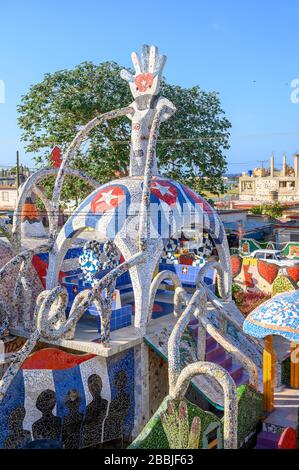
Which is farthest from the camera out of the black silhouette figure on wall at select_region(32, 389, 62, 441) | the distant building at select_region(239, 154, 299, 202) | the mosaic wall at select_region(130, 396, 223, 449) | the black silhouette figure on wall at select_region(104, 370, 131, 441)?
the distant building at select_region(239, 154, 299, 202)

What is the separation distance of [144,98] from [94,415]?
772 cm

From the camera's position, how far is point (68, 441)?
10.8 m

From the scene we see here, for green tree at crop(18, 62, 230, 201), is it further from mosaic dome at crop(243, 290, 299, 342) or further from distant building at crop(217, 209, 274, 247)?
mosaic dome at crop(243, 290, 299, 342)

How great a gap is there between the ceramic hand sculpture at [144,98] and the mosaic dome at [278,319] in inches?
214

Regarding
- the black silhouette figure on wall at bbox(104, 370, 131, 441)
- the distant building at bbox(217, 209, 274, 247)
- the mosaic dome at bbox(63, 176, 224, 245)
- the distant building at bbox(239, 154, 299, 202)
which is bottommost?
the black silhouette figure on wall at bbox(104, 370, 131, 441)

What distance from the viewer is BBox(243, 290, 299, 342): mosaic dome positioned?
30.5 ft

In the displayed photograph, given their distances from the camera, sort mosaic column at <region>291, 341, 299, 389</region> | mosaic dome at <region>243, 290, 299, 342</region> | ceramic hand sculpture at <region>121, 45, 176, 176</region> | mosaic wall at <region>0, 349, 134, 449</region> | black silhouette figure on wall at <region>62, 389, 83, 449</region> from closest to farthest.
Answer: mosaic dome at <region>243, 290, 299, 342</region> < mosaic wall at <region>0, 349, 134, 449</region> < black silhouette figure on wall at <region>62, 389, 83, 449</region> < mosaic column at <region>291, 341, 299, 389</region> < ceramic hand sculpture at <region>121, 45, 176, 176</region>

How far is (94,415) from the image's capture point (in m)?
11.0

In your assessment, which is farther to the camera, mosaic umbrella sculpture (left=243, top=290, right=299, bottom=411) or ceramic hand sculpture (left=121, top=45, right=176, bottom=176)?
ceramic hand sculpture (left=121, top=45, right=176, bottom=176)

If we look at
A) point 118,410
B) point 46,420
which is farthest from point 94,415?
point 46,420

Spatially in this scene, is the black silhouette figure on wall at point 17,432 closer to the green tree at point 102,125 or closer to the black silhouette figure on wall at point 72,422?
the black silhouette figure on wall at point 72,422

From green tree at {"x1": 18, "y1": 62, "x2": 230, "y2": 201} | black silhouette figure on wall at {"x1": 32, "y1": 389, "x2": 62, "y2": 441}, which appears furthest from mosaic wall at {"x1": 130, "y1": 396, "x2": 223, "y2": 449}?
green tree at {"x1": 18, "y1": 62, "x2": 230, "y2": 201}

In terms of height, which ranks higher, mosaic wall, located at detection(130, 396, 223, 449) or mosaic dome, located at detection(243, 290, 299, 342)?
mosaic dome, located at detection(243, 290, 299, 342)

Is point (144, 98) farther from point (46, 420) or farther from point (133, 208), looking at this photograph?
point (46, 420)
